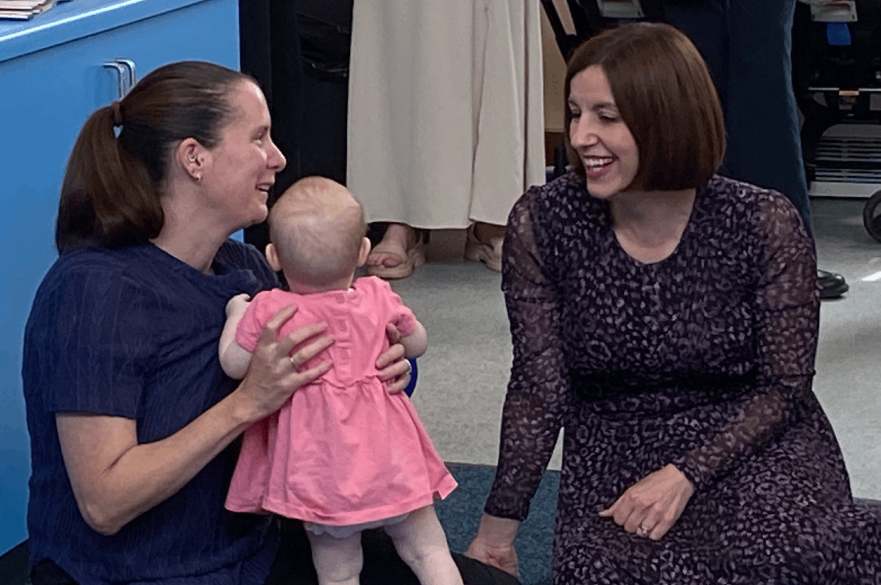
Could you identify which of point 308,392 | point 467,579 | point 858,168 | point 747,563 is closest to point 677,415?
point 747,563

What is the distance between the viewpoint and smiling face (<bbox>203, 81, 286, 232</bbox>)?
1.52 metres

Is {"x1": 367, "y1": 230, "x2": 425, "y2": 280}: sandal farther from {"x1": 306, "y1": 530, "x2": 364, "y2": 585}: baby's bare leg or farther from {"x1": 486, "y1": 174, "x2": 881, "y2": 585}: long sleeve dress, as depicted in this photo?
{"x1": 306, "y1": 530, "x2": 364, "y2": 585}: baby's bare leg

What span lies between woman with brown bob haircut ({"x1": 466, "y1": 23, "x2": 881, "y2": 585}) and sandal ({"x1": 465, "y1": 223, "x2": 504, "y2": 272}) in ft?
6.44

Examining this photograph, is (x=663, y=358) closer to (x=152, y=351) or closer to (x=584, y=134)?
(x=584, y=134)

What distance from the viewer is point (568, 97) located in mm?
1833

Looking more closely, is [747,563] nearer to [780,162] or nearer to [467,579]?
[467,579]

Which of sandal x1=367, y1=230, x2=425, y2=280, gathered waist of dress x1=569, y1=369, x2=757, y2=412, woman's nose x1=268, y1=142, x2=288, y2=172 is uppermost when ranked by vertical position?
woman's nose x1=268, y1=142, x2=288, y2=172

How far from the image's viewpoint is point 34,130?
6.54ft

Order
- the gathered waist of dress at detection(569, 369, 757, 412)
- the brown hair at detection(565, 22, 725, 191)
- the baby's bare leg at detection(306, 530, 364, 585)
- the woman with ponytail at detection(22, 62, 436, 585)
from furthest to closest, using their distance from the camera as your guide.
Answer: the gathered waist of dress at detection(569, 369, 757, 412) < the brown hair at detection(565, 22, 725, 191) < the baby's bare leg at detection(306, 530, 364, 585) < the woman with ponytail at detection(22, 62, 436, 585)

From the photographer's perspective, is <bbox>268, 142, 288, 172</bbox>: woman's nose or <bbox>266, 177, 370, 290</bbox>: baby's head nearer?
<bbox>266, 177, 370, 290</bbox>: baby's head

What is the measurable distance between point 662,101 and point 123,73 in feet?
2.89

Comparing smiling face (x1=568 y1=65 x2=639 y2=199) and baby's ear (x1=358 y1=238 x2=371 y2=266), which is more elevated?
smiling face (x1=568 y1=65 x2=639 y2=199)

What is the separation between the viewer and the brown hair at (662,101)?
1.72m

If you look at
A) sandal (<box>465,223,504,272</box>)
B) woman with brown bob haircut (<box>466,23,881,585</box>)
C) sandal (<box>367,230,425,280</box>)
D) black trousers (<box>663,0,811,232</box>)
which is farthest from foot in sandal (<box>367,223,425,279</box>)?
woman with brown bob haircut (<box>466,23,881,585</box>)
